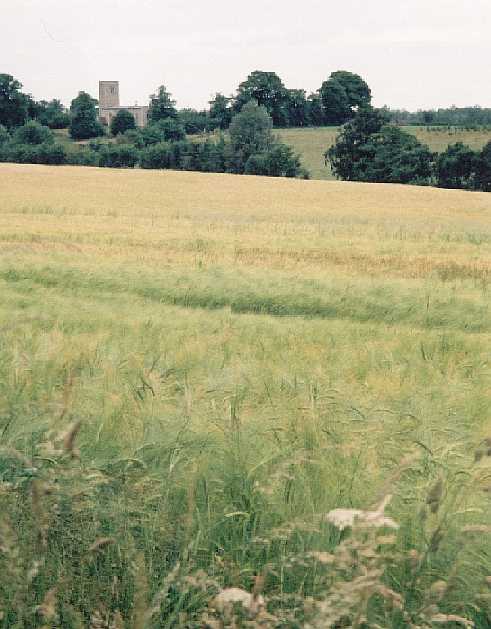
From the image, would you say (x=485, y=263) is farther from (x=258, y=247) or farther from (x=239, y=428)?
(x=239, y=428)

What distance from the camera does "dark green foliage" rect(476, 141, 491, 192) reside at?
6109 centimetres

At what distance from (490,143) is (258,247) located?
1982 inches

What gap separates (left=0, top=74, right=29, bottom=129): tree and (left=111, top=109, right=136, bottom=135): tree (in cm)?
980

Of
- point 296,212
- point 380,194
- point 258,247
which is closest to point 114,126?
point 380,194

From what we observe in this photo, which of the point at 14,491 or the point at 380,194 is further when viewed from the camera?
the point at 380,194

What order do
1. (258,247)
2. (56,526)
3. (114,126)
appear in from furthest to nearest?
1. (114,126)
2. (258,247)
3. (56,526)

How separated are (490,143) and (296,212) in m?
37.3

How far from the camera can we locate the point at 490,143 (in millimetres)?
61375

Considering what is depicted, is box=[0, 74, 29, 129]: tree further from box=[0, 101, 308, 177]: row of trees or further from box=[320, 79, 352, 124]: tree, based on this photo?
box=[320, 79, 352, 124]: tree

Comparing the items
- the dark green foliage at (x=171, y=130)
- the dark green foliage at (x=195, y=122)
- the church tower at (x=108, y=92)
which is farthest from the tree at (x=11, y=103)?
the church tower at (x=108, y=92)

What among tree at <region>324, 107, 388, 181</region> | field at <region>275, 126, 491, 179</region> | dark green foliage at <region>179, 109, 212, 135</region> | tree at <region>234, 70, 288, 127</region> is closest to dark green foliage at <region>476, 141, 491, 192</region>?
field at <region>275, 126, 491, 179</region>

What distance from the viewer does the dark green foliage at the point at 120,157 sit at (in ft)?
222

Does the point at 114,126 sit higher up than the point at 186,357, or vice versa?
the point at 114,126

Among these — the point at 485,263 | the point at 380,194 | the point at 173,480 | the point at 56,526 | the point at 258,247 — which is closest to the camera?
the point at 56,526
